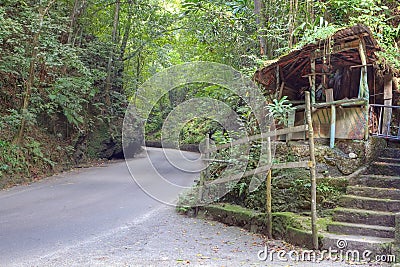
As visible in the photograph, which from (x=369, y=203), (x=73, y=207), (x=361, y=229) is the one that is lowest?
(x=73, y=207)

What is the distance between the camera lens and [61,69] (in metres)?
13.0

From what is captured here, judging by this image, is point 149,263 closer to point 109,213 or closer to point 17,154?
point 109,213

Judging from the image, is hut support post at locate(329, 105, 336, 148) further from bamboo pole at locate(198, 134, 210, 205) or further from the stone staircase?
bamboo pole at locate(198, 134, 210, 205)

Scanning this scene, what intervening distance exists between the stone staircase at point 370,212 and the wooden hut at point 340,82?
0.87 metres

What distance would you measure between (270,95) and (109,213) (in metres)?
5.01

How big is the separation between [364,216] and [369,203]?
35 cm

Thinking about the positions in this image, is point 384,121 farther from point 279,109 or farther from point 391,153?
point 279,109

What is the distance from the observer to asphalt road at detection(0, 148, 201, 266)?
17.4 ft

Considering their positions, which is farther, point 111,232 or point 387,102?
point 387,102

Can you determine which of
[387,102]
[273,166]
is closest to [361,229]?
[273,166]

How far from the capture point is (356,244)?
4.82 metres

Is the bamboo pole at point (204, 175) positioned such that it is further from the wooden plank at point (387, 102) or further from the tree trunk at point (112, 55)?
the tree trunk at point (112, 55)

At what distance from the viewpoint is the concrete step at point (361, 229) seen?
495 cm

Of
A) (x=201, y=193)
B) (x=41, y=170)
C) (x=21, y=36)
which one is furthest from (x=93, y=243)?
(x=21, y=36)
